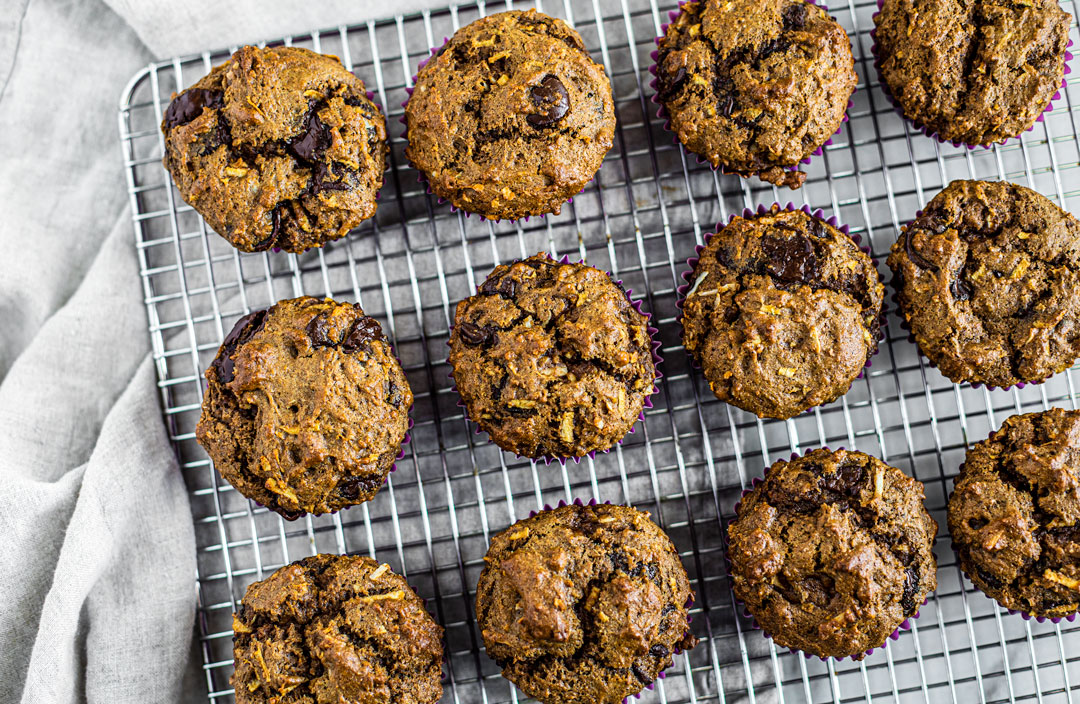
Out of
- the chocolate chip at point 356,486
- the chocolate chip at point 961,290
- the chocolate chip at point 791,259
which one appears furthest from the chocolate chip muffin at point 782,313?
the chocolate chip at point 356,486

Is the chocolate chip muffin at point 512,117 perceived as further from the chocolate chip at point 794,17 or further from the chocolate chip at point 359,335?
the chocolate chip at point 794,17

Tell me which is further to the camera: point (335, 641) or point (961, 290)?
point (961, 290)

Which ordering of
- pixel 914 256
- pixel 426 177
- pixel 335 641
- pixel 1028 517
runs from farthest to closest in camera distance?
pixel 426 177 → pixel 914 256 → pixel 1028 517 → pixel 335 641

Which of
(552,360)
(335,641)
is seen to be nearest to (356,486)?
(335,641)

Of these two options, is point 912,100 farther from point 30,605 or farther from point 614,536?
point 30,605

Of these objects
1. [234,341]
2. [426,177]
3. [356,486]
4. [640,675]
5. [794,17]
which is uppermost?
[794,17]

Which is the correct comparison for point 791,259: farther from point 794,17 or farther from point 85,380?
point 85,380

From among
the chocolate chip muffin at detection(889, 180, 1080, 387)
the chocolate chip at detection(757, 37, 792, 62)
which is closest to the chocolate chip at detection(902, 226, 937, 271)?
the chocolate chip muffin at detection(889, 180, 1080, 387)
